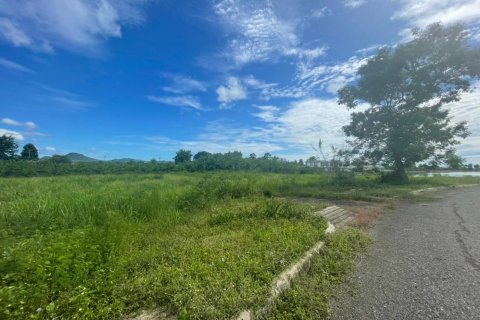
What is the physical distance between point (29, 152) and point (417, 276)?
280 ft

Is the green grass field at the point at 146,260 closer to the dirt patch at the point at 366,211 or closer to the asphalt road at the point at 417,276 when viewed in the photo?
the asphalt road at the point at 417,276

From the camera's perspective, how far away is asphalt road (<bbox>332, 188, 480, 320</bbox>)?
267 cm

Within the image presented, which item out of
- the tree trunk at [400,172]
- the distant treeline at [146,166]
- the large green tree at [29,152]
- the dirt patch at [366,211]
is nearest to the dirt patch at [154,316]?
the dirt patch at [366,211]

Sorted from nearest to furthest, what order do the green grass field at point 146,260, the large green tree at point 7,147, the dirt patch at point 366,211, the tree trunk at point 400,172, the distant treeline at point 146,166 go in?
the green grass field at point 146,260 < the dirt patch at point 366,211 < the tree trunk at point 400,172 < the distant treeline at point 146,166 < the large green tree at point 7,147

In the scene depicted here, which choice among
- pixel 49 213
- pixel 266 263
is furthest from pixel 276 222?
pixel 49 213

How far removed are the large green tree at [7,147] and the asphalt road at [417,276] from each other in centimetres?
7625

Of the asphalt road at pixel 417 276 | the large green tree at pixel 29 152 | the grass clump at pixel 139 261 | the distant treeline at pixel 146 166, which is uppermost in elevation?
the large green tree at pixel 29 152

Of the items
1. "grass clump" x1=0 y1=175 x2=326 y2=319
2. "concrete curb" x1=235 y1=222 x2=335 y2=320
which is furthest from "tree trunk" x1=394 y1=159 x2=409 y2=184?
"concrete curb" x1=235 y1=222 x2=335 y2=320

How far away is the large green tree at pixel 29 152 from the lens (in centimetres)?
6281

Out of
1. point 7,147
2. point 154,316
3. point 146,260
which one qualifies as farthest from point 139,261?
point 7,147

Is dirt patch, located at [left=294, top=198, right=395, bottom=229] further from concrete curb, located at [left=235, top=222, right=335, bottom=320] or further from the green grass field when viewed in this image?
concrete curb, located at [left=235, top=222, right=335, bottom=320]

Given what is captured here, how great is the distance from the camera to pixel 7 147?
56.2m

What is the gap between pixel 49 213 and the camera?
568 cm

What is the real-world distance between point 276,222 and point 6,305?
463 cm
